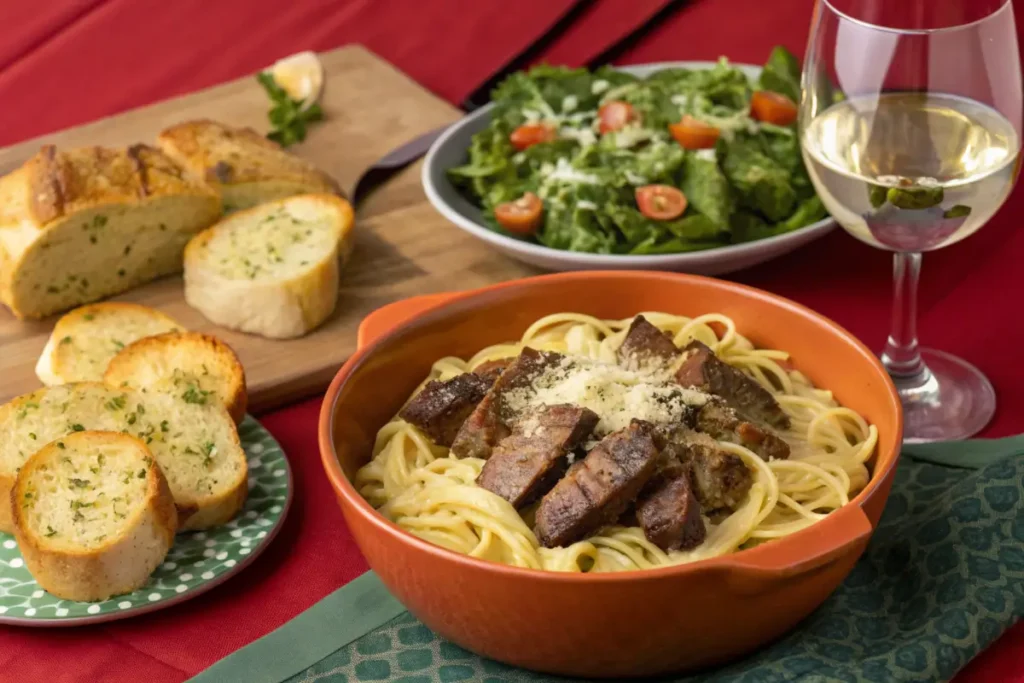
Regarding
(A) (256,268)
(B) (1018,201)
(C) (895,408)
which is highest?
(C) (895,408)

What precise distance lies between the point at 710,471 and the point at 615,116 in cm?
208

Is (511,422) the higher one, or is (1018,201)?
(511,422)

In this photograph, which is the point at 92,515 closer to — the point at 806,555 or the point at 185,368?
the point at 185,368

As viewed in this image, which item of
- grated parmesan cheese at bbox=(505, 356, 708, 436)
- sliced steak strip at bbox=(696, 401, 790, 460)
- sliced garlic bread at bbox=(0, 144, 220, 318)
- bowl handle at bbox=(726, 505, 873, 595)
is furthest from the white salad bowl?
bowl handle at bbox=(726, 505, 873, 595)

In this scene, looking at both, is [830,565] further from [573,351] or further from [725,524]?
[573,351]

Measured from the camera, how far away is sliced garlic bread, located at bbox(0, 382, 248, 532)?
9.98 ft

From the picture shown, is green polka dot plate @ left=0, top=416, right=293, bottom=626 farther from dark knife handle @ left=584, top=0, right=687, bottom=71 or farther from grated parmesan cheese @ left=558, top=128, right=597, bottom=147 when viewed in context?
dark knife handle @ left=584, top=0, right=687, bottom=71

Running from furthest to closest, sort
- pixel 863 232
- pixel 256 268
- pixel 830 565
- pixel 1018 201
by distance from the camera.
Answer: pixel 1018 201
pixel 256 268
pixel 863 232
pixel 830 565

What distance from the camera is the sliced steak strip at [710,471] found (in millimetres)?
2543

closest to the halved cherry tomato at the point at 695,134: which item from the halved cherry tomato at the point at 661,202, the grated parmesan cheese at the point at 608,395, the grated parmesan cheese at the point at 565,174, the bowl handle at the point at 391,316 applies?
the halved cherry tomato at the point at 661,202

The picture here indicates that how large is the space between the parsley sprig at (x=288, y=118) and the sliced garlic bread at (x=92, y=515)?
2.20 meters

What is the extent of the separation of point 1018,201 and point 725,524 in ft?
7.65

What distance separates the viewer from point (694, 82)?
14.8 ft

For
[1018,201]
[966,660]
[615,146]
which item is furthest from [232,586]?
[1018,201]
